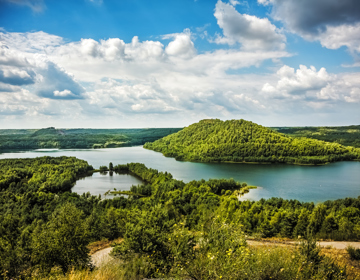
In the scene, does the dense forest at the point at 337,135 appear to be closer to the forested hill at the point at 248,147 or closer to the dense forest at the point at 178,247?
the forested hill at the point at 248,147

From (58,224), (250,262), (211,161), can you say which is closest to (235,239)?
(250,262)

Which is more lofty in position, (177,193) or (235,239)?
(235,239)

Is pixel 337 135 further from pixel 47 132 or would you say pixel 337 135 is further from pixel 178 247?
pixel 47 132

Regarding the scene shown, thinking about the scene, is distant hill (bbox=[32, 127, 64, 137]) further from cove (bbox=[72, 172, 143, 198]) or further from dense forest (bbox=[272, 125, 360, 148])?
dense forest (bbox=[272, 125, 360, 148])

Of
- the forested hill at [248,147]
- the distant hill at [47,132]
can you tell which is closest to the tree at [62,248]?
the forested hill at [248,147]

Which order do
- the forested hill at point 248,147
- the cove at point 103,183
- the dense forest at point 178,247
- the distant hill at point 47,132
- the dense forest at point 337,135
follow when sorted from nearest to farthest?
the dense forest at point 178,247
the cove at point 103,183
the forested hill at point 248,147
the dense forest at point 337,135
the distant hill at point 47,132

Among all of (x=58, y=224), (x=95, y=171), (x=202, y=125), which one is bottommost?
(x=95, y=171)

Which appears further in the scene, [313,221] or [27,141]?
[27,141]

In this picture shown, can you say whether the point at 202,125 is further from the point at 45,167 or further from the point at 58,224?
the point at 58,224

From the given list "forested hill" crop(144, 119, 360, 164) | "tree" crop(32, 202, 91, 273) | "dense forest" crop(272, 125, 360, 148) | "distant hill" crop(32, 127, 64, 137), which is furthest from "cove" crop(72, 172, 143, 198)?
"distant hill" crop(32, 127, 64, 137)
